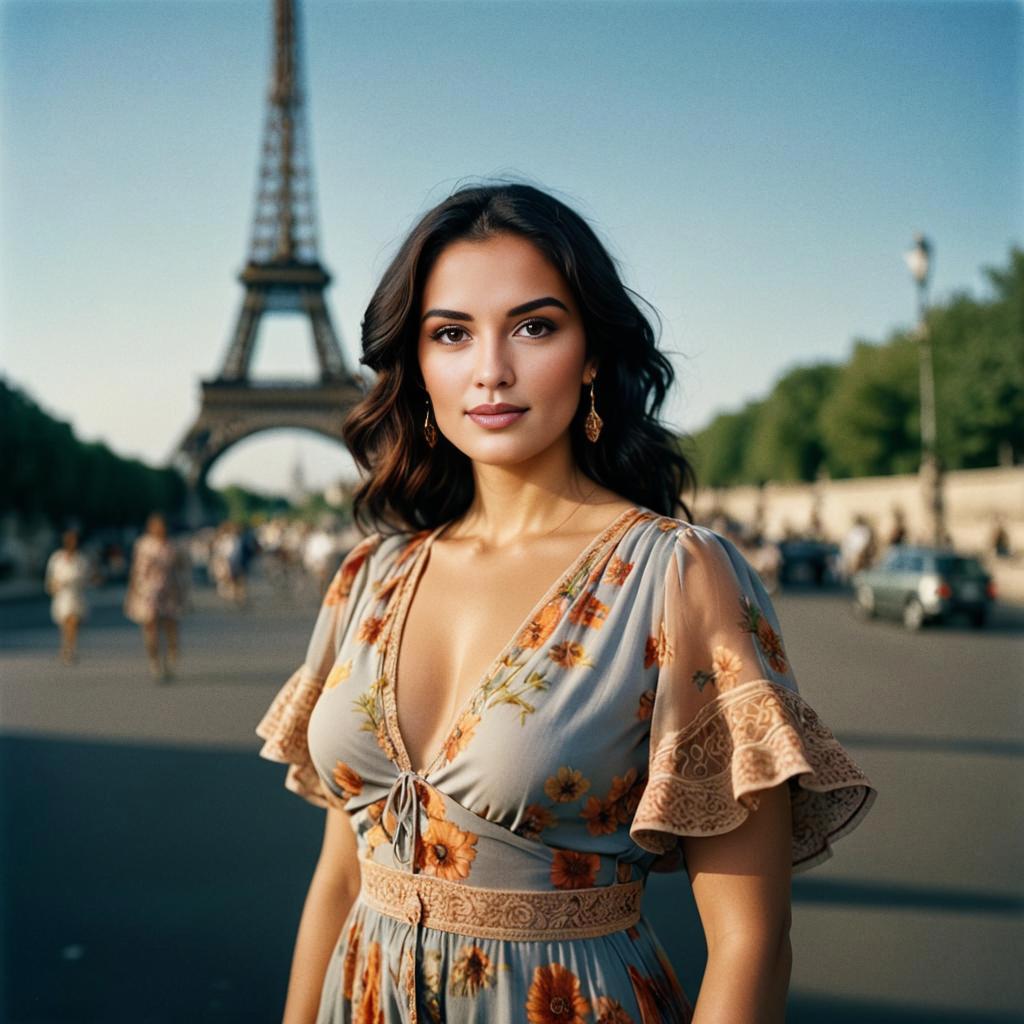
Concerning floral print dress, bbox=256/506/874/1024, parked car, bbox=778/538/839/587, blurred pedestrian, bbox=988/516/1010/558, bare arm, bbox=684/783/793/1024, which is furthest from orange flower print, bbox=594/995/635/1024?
blurred pedestrian, bbox=988/516/1010/558

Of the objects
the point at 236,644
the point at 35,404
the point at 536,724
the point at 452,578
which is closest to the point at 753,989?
the point at 536,724

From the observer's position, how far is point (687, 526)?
5.73 ft

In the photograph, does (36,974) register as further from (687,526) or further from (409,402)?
(687,526)

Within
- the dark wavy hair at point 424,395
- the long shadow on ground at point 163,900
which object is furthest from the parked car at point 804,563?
the dark wavy hair at point 424,395

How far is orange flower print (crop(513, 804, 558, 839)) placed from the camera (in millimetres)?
1617

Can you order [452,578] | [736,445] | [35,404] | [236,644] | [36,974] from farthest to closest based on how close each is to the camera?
[736,445] < [35,404] < [236,644] < [36,974] < [452,578]

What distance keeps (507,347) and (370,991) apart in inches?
37.4

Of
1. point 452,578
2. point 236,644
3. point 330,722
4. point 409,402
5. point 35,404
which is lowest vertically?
point 236,644

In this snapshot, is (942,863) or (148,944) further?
(942,863)

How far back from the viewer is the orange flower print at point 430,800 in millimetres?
1694

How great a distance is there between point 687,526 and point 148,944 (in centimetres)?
344

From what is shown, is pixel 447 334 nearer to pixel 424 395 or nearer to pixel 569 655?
pixel 424 395

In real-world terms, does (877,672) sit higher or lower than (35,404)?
lower

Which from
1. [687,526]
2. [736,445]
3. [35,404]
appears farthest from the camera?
[736,445]
